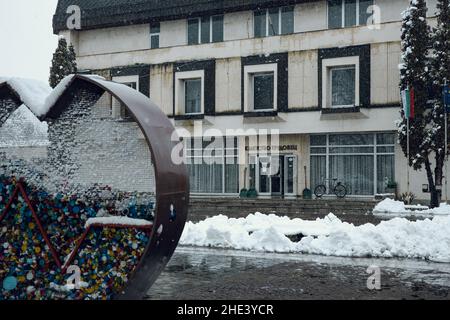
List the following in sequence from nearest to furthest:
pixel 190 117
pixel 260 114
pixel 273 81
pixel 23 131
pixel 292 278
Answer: pixel 23 131 < pixel 292 278 < pixel 260 114 < pixel 273 81 < pixel 190 117

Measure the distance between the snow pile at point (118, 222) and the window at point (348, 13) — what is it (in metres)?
23.5

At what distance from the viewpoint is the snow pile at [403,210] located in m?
21.1

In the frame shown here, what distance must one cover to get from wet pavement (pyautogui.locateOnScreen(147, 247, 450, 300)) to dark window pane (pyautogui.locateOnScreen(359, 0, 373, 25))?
18.8 metres

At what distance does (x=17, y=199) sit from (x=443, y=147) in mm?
20317

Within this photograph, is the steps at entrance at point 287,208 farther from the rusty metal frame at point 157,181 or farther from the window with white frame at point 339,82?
the rusty metal frame at point 157,181

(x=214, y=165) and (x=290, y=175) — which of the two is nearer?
(x=290, y=175)

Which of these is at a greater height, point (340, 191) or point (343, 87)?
point (343, 87)

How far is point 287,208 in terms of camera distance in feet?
78.3

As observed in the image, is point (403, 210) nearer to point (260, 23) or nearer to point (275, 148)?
point (275, 148)

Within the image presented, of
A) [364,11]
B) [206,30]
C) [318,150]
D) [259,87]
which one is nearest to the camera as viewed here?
[364,11]

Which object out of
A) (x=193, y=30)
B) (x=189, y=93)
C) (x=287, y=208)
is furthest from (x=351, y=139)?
(x=193, y=30)

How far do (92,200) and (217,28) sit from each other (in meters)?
25.3

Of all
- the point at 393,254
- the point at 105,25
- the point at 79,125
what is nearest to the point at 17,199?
the point at 79,125
